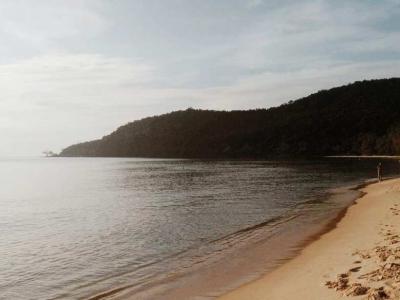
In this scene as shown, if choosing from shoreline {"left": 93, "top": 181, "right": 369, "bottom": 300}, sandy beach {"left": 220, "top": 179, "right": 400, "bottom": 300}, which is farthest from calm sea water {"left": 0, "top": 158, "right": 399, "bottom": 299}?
sandy beach {"left": 220, "top": 179, "right": 400, "bottom": 300}

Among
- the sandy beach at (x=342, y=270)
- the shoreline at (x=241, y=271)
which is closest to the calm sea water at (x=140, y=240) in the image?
the shoreline at (x=241, y=271)

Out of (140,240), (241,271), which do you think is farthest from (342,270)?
(140,240)

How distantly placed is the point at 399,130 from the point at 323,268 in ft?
600

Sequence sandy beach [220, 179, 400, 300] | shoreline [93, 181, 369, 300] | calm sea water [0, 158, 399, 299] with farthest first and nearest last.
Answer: calm sea water [0, 158, 399, 299]
shoreline [93, 181, 369, 300]
sandy beach [220, 179, 400, 300]

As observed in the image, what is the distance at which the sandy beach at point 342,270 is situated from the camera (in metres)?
11.2

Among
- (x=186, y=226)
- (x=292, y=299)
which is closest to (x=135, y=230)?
(x=186, y=226)

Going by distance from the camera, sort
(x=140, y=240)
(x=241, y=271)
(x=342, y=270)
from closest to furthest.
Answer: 1. (x=342, y=270)
2. (x=241, y=271)
3. (x=140, y=240)

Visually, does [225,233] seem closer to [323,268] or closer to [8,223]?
[323,268]

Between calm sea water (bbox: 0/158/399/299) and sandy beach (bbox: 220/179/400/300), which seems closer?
sandy beach (bbox: 220/179/400/300)

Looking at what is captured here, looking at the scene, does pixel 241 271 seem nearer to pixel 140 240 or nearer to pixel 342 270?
pixel 342 270

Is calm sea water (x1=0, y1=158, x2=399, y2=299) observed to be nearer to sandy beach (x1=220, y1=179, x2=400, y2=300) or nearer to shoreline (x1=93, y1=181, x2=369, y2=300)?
shoreline (x1=93, y1=181, x2=369, y2=300)

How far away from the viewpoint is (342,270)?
1412 cm

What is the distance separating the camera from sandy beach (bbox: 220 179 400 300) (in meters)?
11.2

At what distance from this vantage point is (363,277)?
1216 cm
